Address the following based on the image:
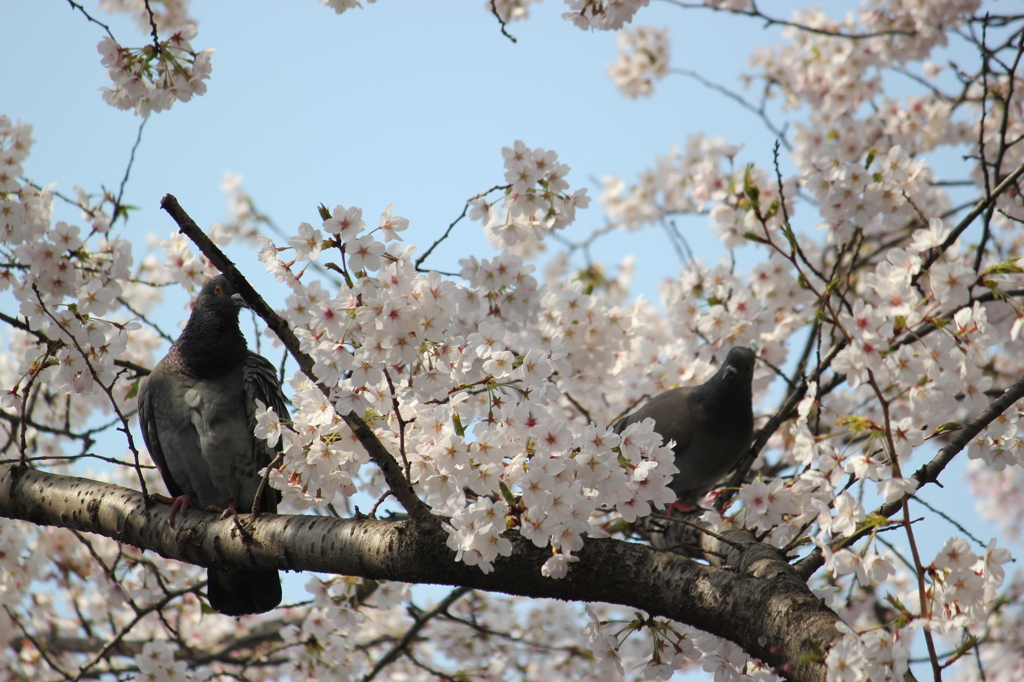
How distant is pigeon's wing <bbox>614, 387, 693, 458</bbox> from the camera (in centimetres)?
419

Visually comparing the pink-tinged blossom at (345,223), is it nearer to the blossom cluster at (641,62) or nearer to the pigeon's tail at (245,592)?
the pigeon's tail at (245,592)

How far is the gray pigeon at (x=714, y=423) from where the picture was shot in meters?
4.12

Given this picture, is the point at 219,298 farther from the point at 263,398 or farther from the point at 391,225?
the point at 391,225

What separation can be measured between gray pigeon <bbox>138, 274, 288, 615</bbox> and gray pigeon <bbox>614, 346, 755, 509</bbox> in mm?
1992

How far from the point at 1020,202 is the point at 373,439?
11.2 ft

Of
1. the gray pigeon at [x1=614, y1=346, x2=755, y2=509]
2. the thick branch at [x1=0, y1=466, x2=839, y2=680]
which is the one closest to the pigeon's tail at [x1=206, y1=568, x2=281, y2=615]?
the thick branch at [x1=0, y1=466, x2=839, y2=680]

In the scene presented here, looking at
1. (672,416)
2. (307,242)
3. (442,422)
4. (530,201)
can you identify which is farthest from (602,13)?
(672,416)

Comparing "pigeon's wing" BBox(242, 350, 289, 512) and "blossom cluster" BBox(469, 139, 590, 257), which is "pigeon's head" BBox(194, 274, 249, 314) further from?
"blossom cluster" BBox(469, 139, 590, 257)

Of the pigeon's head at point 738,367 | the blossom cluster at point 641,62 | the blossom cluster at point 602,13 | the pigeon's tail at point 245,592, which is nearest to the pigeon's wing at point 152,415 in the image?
the pigeon's tail at point 245,592

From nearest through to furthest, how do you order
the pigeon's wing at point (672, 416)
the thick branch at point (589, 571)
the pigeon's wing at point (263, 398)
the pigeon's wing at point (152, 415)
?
the thick branch at point (589, 571)
the pigeon's wing at point (263, 398)
the pigeon's wing at point (152, 415)
the pigeon's wing at point (672, 416)

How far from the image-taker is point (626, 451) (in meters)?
2.11

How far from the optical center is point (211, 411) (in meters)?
3.63

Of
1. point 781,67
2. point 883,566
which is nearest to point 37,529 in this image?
point 883,566

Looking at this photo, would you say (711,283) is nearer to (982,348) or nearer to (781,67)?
(982,348)
